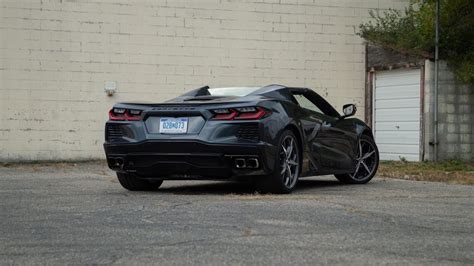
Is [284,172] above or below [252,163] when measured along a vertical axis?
below

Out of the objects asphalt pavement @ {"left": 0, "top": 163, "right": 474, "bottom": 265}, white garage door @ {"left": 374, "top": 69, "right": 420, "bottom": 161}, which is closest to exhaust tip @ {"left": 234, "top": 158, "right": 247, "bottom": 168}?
asphalt pavement @ {"left": 0, "top": 163, "right": 474, "bottom": 265}

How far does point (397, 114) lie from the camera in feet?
57.2

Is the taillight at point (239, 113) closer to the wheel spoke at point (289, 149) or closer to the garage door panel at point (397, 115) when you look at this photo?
the wheel spoke at point (289, 149)

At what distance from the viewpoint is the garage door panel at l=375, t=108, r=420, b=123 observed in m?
17.0

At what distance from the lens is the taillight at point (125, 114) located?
8.52 metres

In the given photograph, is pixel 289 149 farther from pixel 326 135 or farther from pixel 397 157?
pixel 397 157

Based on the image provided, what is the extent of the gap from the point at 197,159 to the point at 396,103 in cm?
1020

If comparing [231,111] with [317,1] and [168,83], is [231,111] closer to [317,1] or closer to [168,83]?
[168,83]

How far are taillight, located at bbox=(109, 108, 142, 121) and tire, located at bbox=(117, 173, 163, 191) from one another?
27.1 inches

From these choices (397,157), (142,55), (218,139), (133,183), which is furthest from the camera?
(397,157)

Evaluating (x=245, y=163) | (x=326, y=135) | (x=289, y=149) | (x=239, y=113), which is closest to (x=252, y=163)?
(x=245, y=163)

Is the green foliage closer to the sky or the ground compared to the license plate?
closer to the sky

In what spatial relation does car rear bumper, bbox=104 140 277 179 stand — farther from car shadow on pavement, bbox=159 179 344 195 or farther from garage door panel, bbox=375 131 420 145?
garage door panel, bbox=375 131 420 145

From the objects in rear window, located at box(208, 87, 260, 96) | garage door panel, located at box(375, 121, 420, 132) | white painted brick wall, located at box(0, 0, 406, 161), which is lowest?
garage door panel, located at box(375, 121, 420, 132)
